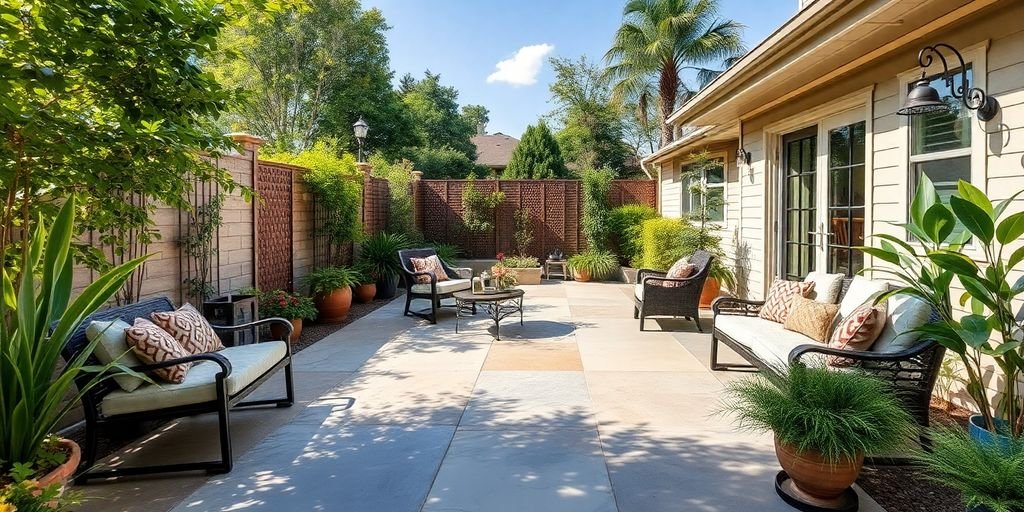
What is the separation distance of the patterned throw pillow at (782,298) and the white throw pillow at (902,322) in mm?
1023

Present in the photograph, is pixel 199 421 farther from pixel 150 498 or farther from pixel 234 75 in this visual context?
pixel 234 75

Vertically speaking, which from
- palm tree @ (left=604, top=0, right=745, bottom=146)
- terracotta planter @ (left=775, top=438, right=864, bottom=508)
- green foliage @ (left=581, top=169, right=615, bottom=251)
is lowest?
terracotta planter @ (left=775, top=438, right=864, bottom=508)

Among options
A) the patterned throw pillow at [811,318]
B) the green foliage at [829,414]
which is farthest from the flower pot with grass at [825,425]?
the patterned throw pillow at [811,318]

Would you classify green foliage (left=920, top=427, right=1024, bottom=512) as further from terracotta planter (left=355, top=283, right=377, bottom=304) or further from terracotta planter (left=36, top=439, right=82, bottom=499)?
terracotta planter (left=355, top=283, right=377, bottom=304)

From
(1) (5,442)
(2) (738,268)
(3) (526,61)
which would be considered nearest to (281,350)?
(1) (5,442)

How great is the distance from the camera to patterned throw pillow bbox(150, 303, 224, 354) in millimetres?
3346

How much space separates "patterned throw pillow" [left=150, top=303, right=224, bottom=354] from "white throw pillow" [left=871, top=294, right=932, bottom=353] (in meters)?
4.13

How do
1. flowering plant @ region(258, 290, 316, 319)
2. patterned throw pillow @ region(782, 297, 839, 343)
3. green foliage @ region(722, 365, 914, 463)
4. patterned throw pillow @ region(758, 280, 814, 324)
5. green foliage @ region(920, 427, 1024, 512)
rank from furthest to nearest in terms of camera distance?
flowering plant @ region(258, 290, 316, 319) < patterned throw pillow @ region(758, 280, 814, 324) < patterned throw pillow @ region(782, 297, 839, 343) < green foliage @ region(722, 365, 914, 463) < green foliage @ region(920, 427, 1024, 512)

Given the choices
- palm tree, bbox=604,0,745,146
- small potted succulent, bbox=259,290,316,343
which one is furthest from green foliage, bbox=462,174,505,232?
palm tree, bbox=604,0,745,146

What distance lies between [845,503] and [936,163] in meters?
2.71

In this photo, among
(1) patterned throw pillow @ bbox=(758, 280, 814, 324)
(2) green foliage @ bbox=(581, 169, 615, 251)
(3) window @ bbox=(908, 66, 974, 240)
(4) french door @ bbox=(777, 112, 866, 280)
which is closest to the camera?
(3) window @ bbox=(908, 66, 974, 240)

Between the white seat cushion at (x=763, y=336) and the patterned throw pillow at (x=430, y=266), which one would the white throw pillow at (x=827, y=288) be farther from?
the patterned throw pillow at (x=430, y=266)

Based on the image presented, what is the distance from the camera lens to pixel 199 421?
3662 millimetres

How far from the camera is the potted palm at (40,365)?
211cm
